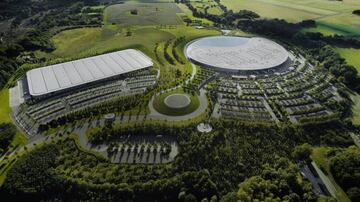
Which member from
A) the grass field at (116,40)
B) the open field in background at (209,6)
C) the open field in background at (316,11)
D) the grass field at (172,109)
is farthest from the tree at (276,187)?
the open field in background at (209,6)

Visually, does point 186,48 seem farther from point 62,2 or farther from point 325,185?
point 62,2

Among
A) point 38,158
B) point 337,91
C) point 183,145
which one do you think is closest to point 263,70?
point 337,91

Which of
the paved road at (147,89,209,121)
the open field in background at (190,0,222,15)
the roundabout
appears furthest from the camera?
the open field in background at (190,0,222,15)

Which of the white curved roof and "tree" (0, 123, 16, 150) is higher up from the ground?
the white curved roof

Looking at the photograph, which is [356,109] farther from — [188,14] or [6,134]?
[188,14]

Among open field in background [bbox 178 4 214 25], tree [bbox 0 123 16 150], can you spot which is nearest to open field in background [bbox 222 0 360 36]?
open field in background [bbox 178 4 214 25]

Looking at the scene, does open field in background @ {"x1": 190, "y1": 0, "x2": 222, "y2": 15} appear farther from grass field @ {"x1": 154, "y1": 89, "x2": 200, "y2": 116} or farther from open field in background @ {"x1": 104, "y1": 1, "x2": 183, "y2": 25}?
grass field @ {"x1": 154, "y1": 89, "x2": 200, "y2": 116}
